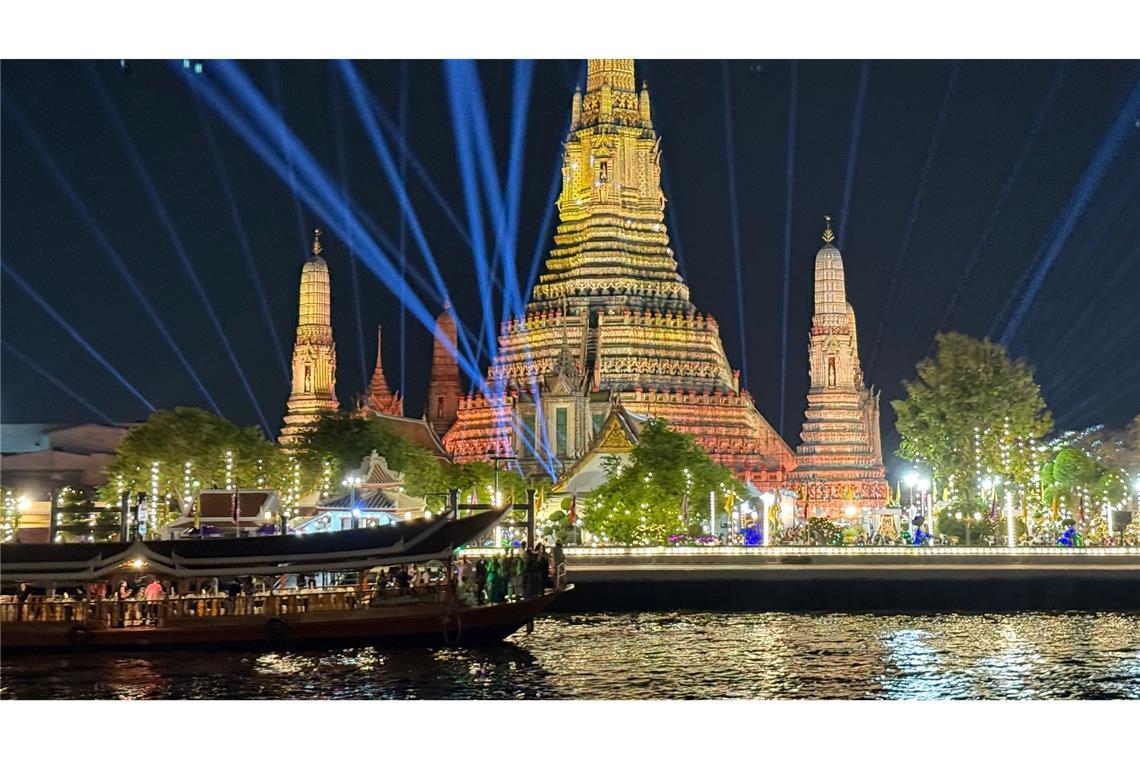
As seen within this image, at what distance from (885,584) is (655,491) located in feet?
60.6

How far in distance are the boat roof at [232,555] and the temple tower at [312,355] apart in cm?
6110

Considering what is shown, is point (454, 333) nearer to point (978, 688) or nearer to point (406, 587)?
point (406, 587)

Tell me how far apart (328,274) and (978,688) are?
78138 millimetres

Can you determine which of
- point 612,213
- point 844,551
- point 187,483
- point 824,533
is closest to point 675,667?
point 844,551

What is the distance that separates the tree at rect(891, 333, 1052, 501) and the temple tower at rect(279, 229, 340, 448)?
40.5m

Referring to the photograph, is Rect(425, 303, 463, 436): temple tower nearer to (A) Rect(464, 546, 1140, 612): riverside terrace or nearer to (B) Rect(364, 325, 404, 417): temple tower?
(B) Rect(364, 325, 404, 417): temple tower

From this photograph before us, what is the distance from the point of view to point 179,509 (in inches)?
2879

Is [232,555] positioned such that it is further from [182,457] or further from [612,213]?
[612,213]

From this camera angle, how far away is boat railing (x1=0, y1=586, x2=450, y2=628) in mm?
43281

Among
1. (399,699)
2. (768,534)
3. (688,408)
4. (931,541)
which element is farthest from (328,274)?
(399,699)

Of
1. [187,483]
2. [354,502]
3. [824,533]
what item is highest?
[187,483]

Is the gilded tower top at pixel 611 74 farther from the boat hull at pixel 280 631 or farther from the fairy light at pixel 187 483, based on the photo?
the boat hull at pixel 280 631

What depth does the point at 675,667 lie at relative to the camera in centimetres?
3891

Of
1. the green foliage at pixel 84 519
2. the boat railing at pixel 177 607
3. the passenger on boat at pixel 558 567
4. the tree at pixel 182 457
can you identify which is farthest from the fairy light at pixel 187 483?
the boat railing at pixel 177 607
